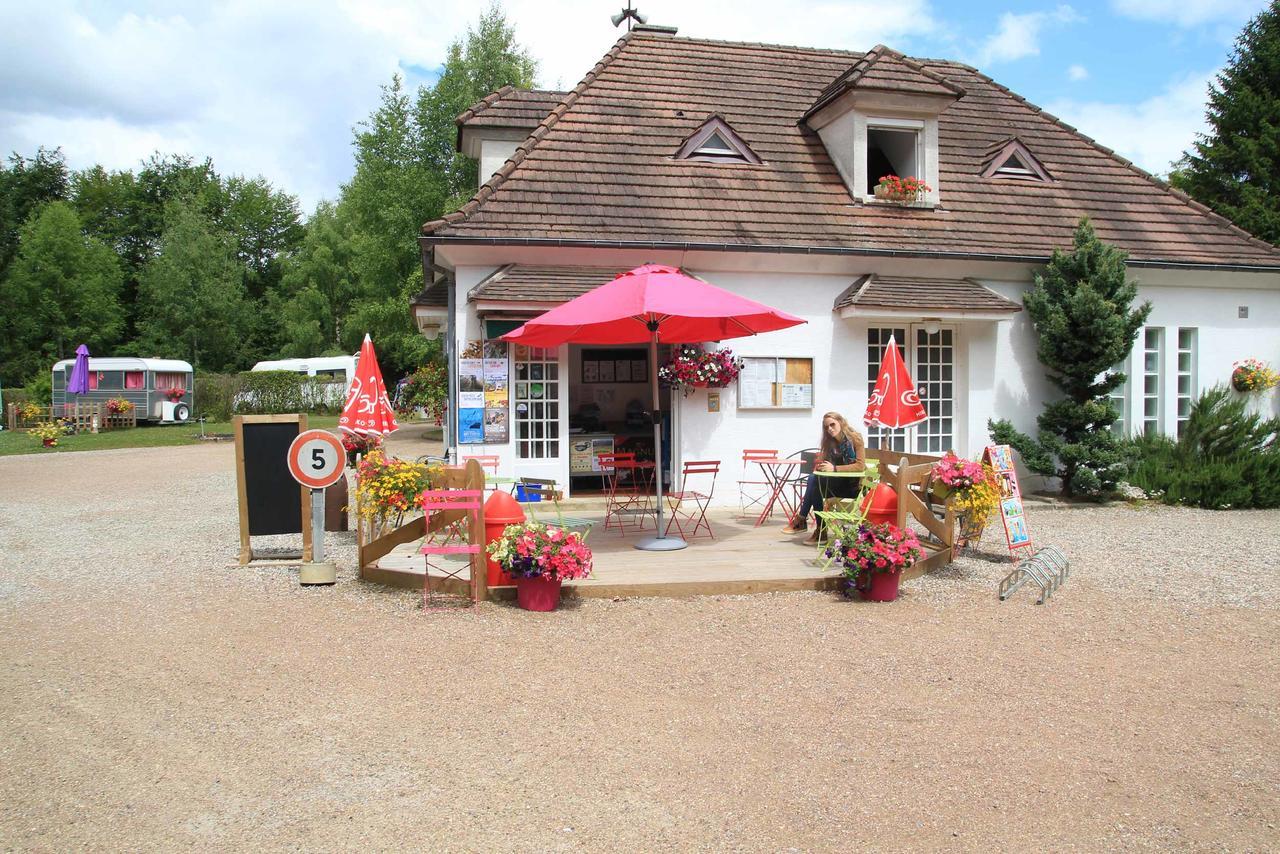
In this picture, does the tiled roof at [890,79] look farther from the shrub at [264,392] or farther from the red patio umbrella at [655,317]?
the shrub at [264,392]

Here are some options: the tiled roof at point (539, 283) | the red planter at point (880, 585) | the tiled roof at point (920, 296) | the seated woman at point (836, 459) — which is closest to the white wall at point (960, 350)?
the tiled roof at point (920, 296)

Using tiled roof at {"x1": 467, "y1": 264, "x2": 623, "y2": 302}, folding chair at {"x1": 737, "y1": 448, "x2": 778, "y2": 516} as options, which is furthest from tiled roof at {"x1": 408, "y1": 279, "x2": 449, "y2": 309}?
folding chair at {"x1": 737, "y1": 448, "x2": 778, "y2": 516}

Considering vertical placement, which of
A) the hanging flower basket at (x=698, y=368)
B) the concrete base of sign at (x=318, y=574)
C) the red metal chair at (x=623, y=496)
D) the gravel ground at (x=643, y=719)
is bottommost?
the gravel ground at (x=643, y=719)

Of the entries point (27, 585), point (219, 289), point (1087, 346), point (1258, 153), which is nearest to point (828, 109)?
point (1087, 346)

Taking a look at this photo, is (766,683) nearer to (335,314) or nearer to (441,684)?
(441,684)

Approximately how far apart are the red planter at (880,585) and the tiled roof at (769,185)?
614cm

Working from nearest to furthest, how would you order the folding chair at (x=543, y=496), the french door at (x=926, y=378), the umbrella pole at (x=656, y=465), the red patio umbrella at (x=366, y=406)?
the umbrella pole at (x=656, y=465) → the red patio umbrella at (x=366, y=406) → the folding chair at (x=543, y=496) → the french door at (x=926, y=378)

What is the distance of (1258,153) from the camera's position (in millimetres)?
22438

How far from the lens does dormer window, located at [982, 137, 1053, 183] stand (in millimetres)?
14656

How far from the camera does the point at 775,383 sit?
12.4 meters

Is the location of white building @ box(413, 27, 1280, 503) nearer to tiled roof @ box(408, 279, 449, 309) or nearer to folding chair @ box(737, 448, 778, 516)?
tiled roof @ box(408, 279, 449, 309)

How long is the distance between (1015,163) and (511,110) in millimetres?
8747

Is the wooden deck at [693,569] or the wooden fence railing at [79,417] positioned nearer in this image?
the wooden deck at [693,569]

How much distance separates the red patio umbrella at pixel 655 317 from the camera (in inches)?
301
